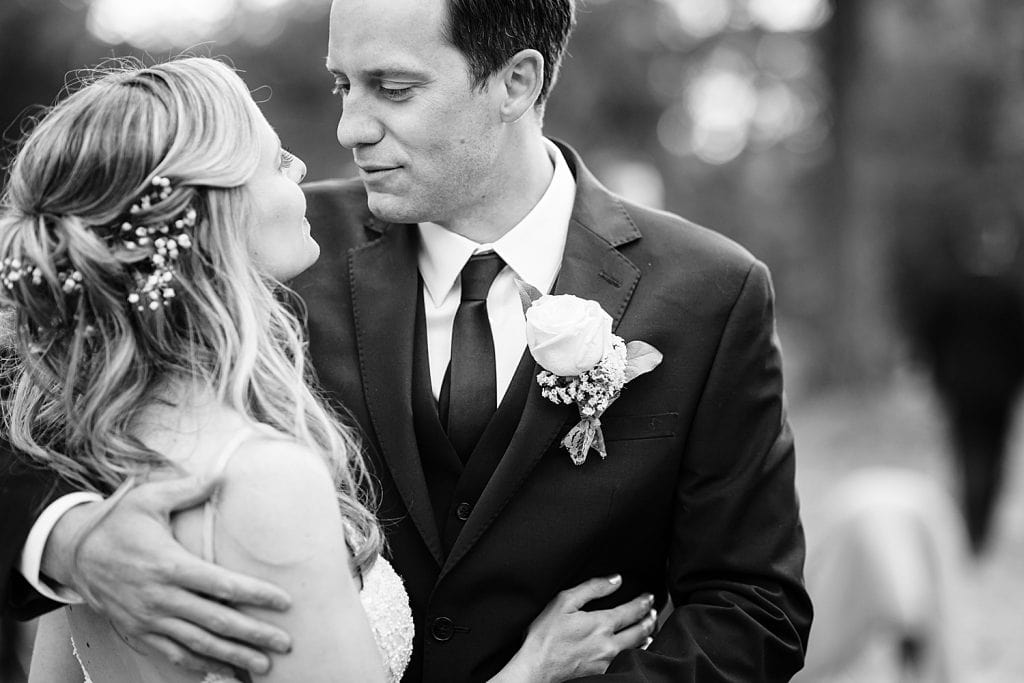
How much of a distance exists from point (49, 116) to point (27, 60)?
1007 cm

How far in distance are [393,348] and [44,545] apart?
926 mm

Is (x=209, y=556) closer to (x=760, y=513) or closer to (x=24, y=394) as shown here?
(x=24, y=394)

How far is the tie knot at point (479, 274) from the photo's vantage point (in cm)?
310

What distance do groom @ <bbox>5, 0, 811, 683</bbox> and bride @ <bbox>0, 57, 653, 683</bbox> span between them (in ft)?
1.50

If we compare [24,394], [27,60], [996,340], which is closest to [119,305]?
[24,394]

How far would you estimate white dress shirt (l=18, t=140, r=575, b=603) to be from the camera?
10.0 feet

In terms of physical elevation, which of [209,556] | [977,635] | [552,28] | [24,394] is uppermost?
[552,28]

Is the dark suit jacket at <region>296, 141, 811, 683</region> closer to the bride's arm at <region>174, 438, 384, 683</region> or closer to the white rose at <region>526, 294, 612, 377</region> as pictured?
the white rose at <region>526, 294, 612, 377</region>

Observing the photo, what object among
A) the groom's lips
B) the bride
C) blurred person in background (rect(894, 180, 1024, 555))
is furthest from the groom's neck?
blurred person in background (rect(894, 180, 1024, 555))

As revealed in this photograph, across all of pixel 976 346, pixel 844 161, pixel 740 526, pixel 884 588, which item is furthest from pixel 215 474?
pixel 844 161

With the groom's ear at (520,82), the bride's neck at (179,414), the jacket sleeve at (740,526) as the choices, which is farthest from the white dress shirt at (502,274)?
the bride's neck at (179,414)

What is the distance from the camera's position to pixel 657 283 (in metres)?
3.08

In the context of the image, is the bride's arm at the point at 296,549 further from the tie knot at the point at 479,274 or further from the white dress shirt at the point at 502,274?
the tie knot at the point at 479,274

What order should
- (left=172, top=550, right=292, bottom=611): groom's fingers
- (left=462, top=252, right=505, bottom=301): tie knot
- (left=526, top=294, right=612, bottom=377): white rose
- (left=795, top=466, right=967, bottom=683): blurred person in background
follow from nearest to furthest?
(left=172, top=550, right=292, bottom=611): groom's fingers
(left=526, top=294, right=612, bottom=377): white rose
(left=462, top=252, right=505, bottom=301): tie knot
(left=795, top=466, right=967, bottom=683): blurred person in background
